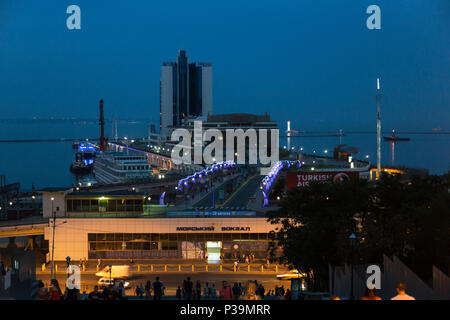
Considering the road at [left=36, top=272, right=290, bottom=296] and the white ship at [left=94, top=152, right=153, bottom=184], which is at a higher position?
the white ship at [left=94, top=152, right=153, bottom=184]

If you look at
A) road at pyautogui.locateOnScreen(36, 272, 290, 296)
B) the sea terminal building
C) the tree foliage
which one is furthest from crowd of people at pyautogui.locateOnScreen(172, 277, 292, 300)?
the sea terminal building

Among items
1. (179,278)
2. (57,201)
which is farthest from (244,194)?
(179,278)

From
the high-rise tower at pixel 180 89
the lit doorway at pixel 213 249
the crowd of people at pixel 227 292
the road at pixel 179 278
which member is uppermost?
the high-rise tower at pixel 180 89

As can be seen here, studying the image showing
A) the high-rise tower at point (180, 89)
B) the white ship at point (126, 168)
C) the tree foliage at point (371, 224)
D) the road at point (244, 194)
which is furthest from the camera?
the high-rise tower at point (180, 89)

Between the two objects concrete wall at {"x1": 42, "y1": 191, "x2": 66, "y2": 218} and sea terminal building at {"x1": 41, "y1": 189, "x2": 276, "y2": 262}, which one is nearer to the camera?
sea terminal building at {"x1": 41, "y1": 189, "x2": 276, "y2": 262}

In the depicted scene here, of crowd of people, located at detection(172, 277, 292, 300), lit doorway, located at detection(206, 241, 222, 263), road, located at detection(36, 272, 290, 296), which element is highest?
crowd of people, located at detection(172, 277, 292, 300)

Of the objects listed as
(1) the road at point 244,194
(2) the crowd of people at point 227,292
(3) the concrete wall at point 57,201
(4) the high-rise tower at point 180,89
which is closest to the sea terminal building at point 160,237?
(3) the concrete wall at point 57,201

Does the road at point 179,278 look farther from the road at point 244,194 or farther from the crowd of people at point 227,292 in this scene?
the road at point 244,194

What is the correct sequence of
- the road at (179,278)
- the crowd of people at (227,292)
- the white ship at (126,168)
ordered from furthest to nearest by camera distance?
the white ship at (126,168) < the road at (179,278) < the crowd of people at (227,292)

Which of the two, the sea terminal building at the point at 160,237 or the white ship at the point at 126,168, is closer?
the sea terminal building at the point at 160,237

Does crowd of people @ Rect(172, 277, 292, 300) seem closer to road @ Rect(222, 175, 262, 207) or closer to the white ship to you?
road @ Rect(222, 175, 262, 207)
